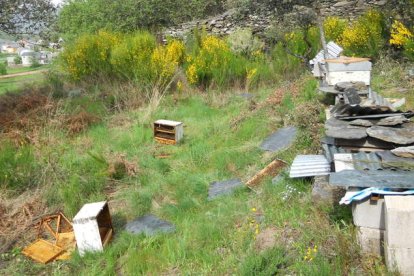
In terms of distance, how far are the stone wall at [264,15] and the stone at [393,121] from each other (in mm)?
6940

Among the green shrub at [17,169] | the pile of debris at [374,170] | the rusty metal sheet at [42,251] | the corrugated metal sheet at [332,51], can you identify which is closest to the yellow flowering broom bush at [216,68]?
the corrugated metal sheet at [332,51]

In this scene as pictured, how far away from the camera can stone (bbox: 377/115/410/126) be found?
3.86m

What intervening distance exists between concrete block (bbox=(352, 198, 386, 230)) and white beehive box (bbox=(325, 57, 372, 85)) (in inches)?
146

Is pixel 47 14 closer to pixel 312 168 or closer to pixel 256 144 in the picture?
pixel 256 144

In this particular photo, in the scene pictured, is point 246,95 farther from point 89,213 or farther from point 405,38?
point 89,213

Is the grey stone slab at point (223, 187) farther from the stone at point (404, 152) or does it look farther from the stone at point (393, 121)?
the stone at point (404, 152)

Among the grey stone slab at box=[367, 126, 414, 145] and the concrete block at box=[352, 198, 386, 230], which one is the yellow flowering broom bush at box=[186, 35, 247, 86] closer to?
the grey stone slab at box=[367, 126, 414, 145]

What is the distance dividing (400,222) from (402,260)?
0.27 metres

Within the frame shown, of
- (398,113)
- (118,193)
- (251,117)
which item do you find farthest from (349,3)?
(118,193)

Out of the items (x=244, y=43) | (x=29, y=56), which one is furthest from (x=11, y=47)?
(x=29, y=56)

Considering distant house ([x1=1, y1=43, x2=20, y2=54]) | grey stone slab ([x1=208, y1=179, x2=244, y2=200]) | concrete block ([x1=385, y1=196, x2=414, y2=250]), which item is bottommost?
grey stone slab ([x1=208, y1=179, x2=244, y2=200])

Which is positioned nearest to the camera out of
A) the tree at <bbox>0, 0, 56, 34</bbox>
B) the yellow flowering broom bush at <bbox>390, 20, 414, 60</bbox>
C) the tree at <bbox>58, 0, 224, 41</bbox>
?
the yellow flowering broom bush at <bbox>390, 20, 414, 60</bbox>

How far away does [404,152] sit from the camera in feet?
10.8

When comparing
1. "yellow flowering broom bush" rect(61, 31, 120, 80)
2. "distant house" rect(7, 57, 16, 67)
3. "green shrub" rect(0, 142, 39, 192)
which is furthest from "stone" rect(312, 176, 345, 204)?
"distant house" rect(7, 57, 16, 67)
